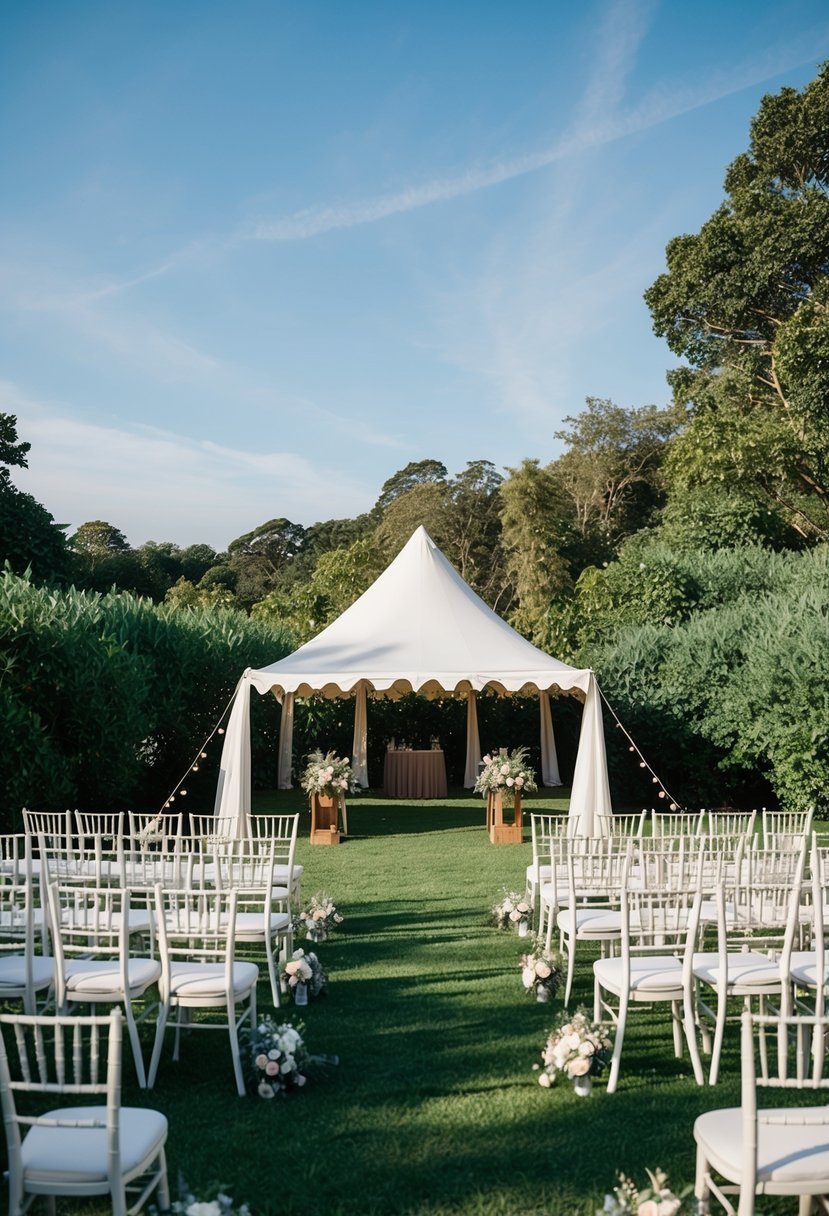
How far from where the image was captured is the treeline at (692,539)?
1536cm

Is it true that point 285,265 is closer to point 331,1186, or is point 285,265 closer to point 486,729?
point 486,729

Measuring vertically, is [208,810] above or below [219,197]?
below

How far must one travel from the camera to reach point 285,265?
14984mm

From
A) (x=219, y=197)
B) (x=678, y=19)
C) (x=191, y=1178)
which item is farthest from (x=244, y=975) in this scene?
(x=678, y=19)

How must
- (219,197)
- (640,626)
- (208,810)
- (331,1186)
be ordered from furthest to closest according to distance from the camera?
(640,626), (208,810), (219,197), (331,1186)

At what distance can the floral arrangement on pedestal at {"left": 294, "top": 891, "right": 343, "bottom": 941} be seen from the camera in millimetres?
6793

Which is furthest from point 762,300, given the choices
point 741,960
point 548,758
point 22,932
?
point 22,932

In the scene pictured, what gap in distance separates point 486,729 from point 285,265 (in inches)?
375

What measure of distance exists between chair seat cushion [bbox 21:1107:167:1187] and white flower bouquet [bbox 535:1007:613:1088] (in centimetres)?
184

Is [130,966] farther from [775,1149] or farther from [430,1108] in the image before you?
[775,1149]

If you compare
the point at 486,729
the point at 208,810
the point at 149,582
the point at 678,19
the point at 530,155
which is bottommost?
the point at 208,810

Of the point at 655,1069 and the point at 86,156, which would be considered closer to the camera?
the point at 655,1069

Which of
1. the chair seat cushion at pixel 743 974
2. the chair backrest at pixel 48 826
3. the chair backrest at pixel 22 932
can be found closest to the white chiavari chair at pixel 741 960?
the chair seat cushion at pixel 743 974

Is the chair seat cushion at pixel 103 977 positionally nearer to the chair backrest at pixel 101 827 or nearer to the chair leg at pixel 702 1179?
the chair backrest at pixel 101 827
